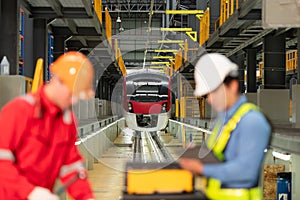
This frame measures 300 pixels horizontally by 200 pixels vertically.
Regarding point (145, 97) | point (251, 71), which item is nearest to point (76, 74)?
point (145, 97)

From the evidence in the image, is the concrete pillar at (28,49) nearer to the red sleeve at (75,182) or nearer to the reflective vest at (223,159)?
the red sleeve at (75,182)

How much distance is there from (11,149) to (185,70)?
89.7 ft

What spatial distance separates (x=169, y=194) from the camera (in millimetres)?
2482

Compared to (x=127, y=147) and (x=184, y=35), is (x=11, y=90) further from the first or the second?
(x=184, y=35)

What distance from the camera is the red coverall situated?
8.16ft

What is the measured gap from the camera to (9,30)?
891cm

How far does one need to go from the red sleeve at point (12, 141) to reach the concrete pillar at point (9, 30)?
6.67 m

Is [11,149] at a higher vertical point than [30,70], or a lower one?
lower

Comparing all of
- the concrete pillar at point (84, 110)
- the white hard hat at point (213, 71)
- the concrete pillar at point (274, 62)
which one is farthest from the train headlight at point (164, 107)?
the white hard hat at point (213, 71)

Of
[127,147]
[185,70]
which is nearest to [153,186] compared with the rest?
[127,147]

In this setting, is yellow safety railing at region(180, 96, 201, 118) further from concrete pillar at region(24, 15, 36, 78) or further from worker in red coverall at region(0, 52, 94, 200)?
worker in red coverall at region(0, 52, 94, 200)

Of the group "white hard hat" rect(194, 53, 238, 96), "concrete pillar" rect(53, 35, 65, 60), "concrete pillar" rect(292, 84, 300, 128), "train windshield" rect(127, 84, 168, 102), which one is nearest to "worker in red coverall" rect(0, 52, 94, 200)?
"white hard hat" rect(194, 53, 238, 96)

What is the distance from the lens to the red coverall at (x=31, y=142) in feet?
8.16

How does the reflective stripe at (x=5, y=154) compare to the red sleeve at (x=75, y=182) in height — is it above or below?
above
